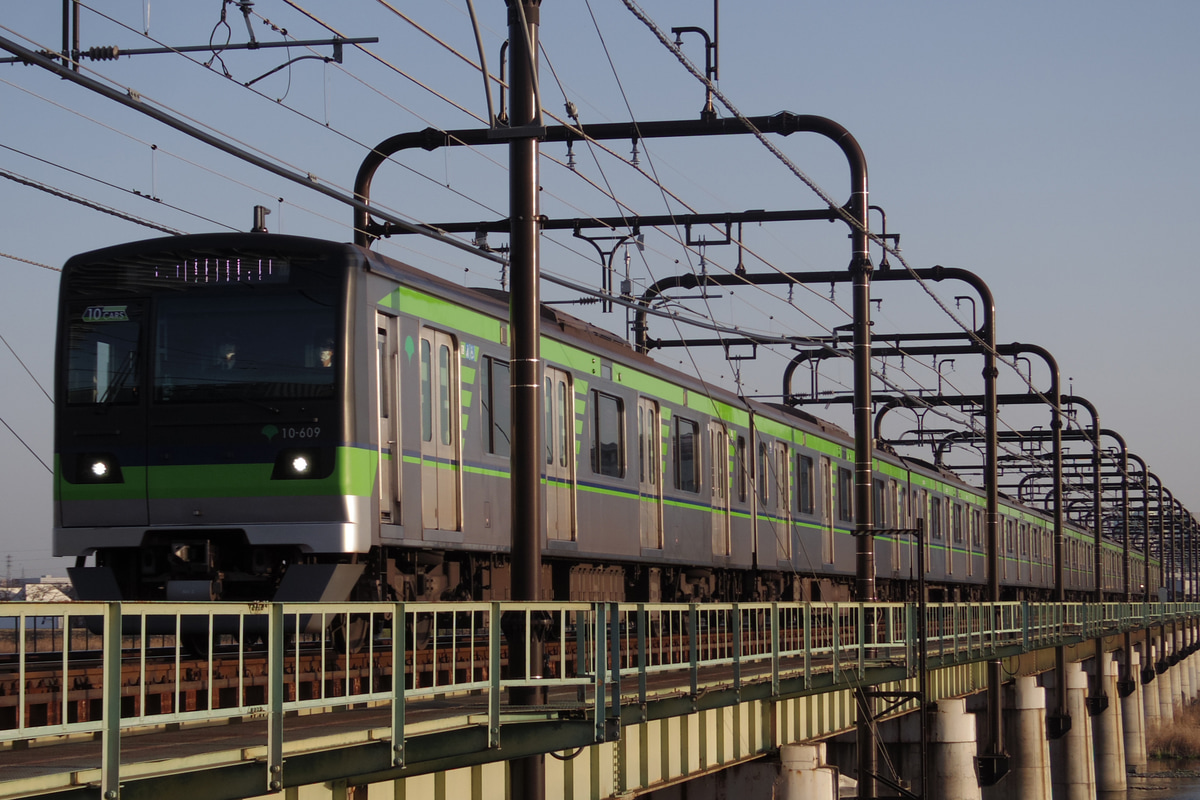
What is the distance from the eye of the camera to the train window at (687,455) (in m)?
22.6

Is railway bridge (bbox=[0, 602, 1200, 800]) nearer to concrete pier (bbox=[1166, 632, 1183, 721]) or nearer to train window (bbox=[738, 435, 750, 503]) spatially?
train window (bbox=[738, 435, 750, 503])

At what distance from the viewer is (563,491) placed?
18.2 m

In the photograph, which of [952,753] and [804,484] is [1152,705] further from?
[804,484]

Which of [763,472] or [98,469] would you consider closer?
[98,469]

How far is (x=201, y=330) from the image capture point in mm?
14352

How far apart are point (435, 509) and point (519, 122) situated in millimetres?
4648

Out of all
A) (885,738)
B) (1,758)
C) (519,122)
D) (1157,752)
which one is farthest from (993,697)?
(1157,752)

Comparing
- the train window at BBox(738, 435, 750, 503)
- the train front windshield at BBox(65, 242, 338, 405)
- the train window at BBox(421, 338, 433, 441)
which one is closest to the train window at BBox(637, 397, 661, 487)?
the train window at BBox(738, 435, 750, 503)

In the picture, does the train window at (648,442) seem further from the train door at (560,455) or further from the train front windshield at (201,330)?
the train front windshield at (201,330)

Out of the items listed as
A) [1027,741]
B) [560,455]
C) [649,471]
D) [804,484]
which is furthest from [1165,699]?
[560,455]

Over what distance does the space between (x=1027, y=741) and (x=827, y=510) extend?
1127 cm

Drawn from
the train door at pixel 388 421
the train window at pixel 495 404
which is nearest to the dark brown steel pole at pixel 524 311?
the train door at pixel 388 421

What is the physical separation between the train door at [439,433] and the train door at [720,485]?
8625 mm

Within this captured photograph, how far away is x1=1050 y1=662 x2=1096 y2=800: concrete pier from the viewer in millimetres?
47531
